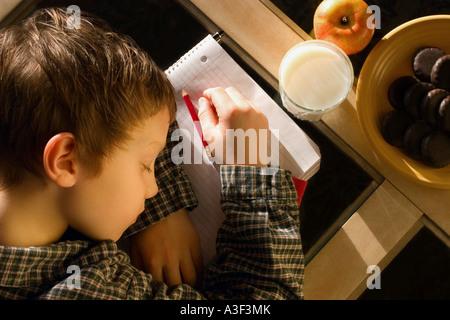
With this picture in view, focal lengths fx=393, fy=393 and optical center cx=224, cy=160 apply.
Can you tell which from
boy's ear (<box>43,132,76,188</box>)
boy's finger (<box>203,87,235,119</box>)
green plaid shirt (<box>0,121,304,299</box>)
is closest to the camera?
boy's ear (<box>43,132,76,188</box>)

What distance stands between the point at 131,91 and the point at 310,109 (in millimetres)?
302

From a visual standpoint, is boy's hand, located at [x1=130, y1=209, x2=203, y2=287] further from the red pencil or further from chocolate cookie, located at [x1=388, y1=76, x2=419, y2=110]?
chocolate cookie, located at [x1=388, y1=76, x2=419, y2=110]

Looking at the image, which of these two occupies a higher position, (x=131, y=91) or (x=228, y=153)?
(x=131, y=91)

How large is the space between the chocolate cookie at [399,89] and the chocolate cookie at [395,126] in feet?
0.07

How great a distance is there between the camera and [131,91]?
55 centimetres

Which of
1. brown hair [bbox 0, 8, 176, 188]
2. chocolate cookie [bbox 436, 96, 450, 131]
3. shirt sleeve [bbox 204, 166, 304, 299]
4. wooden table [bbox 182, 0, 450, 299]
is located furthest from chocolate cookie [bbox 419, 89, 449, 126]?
brown hair [bbox 0, 8, 176, 188]

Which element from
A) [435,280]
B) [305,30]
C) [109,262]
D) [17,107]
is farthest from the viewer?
[435,280]

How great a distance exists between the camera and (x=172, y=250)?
71 centimetres

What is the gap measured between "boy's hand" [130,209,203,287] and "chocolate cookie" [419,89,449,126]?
1.51ft

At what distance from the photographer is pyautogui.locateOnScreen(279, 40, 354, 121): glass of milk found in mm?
692

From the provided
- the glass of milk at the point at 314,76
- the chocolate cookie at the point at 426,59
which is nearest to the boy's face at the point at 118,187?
the glass of milk at the point at 314,76
